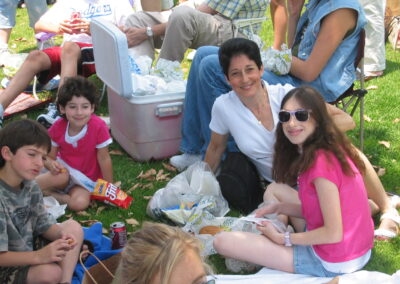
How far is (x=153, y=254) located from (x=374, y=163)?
10.4 ft

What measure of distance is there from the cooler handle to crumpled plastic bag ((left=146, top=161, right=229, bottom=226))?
0.73 meters

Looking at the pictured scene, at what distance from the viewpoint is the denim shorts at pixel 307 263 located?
3.05 metres

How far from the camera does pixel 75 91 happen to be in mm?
4090

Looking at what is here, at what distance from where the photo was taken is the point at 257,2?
5160mm

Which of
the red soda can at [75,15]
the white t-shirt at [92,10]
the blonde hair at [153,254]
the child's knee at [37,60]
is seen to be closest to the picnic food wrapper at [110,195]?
the child's knee at [37,60]

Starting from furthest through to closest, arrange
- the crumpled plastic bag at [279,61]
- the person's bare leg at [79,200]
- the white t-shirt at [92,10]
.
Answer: the white t-shirt at [92,10]
the crumpled plastic bag at [279,61]
the person's bare leg at [79,200]

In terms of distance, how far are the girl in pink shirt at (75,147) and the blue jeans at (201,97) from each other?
0.74 metres

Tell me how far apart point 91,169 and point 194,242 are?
2406 millimetres

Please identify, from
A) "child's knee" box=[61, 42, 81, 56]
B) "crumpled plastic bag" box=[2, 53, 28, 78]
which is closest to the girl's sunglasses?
"child's knee" box=[61, 42, 81, 56]

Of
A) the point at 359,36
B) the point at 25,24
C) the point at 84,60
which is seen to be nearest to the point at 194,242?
the point at 359,36

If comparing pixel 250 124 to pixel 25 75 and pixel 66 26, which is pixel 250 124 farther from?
pixel 66 26

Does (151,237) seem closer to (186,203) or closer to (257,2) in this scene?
(186,203)

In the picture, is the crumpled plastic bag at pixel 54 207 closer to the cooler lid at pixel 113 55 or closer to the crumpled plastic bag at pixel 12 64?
the cooler lid at pixel 113 55

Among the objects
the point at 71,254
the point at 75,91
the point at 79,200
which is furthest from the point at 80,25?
the point at 71,254
